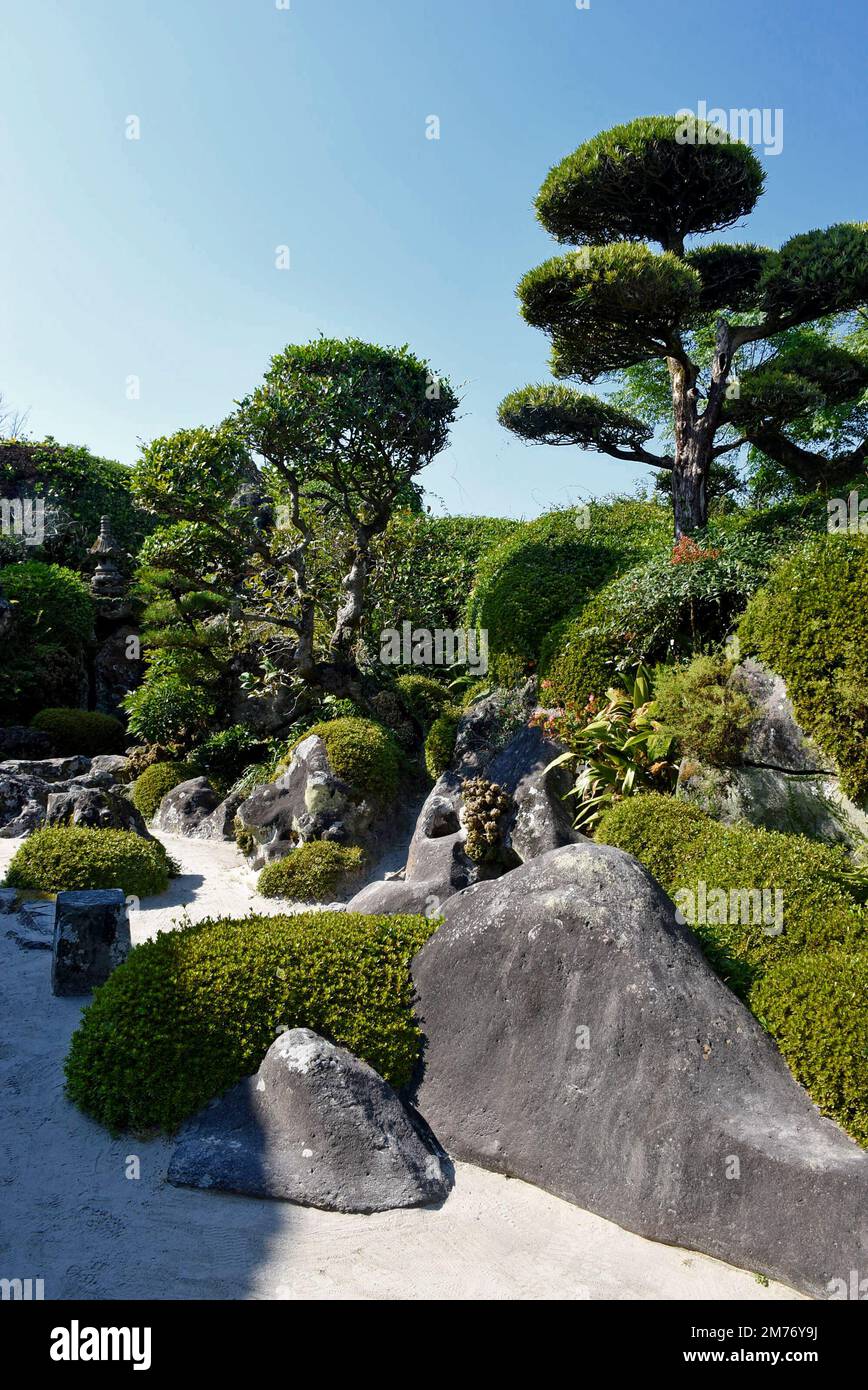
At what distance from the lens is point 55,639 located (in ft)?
62.2

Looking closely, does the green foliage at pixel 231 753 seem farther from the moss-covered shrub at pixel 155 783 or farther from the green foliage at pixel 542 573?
the green foliage at pixel 542 573

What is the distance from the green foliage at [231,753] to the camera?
14.4 m

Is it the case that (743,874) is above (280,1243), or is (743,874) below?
above

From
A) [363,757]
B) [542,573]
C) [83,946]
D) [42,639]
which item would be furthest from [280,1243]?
[42,639]

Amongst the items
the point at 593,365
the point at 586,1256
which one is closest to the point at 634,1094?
the point at 586,1256

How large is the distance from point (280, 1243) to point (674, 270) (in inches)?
416

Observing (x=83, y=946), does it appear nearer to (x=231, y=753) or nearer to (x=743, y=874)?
(x=743, y=874)

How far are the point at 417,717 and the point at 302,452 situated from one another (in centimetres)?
454

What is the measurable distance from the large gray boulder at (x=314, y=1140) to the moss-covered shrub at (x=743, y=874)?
2.36 meters

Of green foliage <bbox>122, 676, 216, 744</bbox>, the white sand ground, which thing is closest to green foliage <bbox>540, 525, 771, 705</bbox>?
the white sand ground

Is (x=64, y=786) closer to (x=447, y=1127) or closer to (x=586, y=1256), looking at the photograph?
(x=447, y=1127)

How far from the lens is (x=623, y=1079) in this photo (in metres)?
5.05

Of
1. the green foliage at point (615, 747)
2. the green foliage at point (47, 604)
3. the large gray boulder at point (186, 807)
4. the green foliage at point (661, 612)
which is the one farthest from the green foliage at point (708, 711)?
the green foliage at point (47, 604)

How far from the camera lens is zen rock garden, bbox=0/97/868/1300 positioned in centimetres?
470
